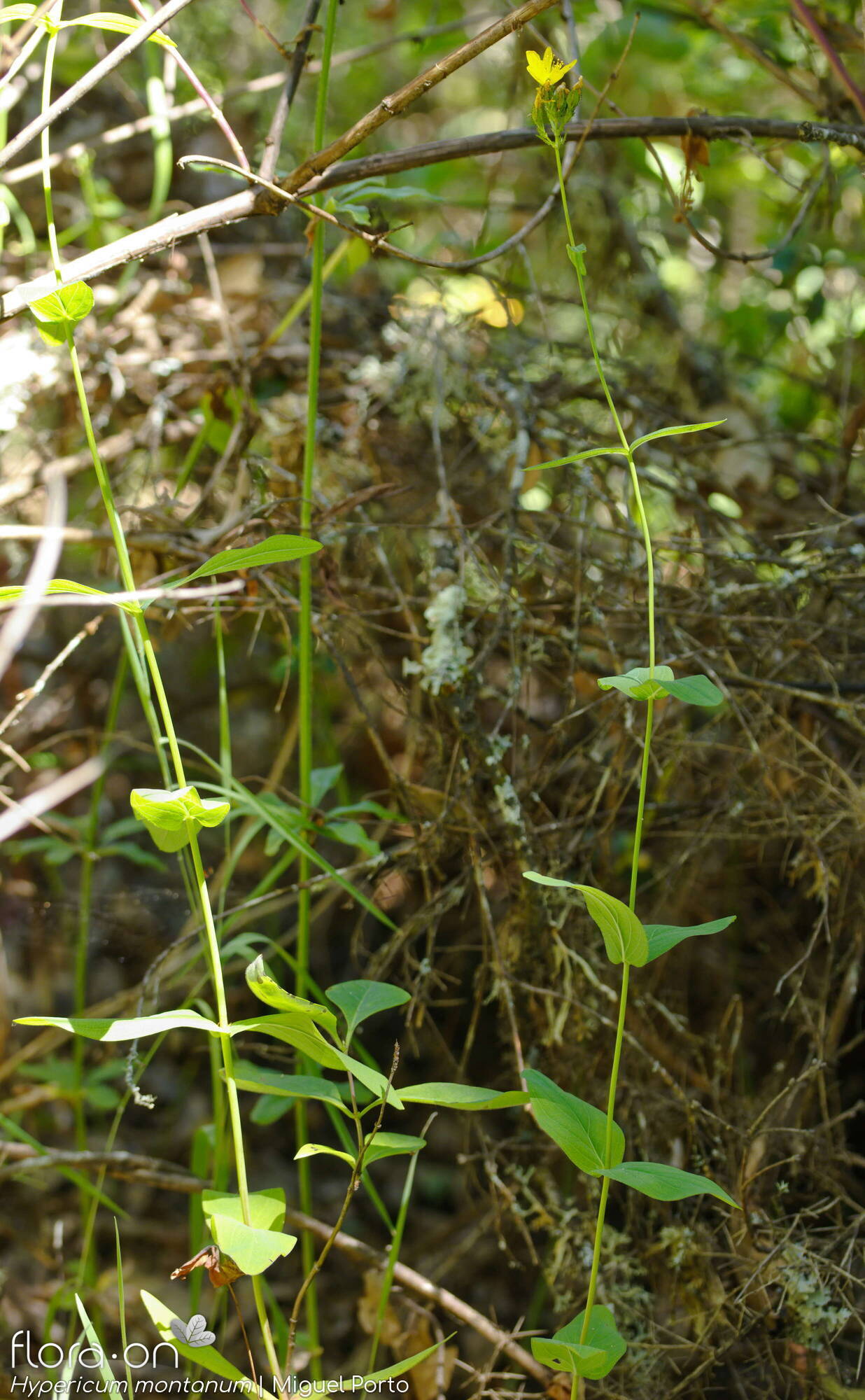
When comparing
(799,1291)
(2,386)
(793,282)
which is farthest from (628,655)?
(2,386)

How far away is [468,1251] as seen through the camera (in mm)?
1284

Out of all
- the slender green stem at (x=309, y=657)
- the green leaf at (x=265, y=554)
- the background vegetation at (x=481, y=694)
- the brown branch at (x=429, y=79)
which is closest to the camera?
the green leaf at (x=265, y=554)

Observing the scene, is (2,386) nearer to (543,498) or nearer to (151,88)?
(151,88)

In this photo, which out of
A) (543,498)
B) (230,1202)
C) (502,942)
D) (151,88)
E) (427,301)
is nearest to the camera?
(230,1202)

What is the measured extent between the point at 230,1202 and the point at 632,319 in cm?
166

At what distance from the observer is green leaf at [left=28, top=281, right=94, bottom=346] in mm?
691

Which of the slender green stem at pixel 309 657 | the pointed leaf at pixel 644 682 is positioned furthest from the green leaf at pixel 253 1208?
the pointed leaf at pixel 644 682

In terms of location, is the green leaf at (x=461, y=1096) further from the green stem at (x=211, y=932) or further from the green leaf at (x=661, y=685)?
the green leaf at (x=661, y=685)

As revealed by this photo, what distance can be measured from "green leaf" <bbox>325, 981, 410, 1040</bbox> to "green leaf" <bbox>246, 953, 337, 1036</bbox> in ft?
0.19

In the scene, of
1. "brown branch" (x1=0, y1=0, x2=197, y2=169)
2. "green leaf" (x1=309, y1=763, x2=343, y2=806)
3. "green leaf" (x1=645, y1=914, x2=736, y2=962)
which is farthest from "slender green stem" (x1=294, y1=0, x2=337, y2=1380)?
"green leaf" (x1=645, y1=914, x2=736, y2=962)

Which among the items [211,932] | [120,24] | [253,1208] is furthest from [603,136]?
[253,1208]

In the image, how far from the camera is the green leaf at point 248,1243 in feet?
1.80

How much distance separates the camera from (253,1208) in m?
0.65

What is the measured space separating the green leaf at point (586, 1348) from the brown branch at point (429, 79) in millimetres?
947
